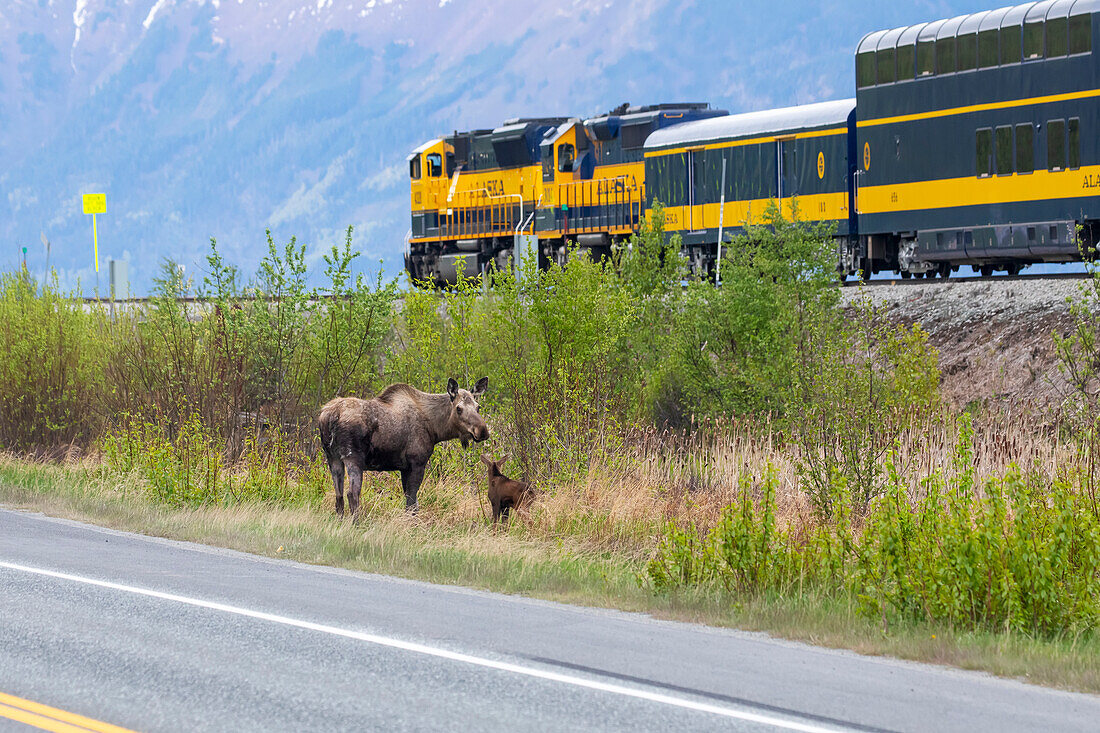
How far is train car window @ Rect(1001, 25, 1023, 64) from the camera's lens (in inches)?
987

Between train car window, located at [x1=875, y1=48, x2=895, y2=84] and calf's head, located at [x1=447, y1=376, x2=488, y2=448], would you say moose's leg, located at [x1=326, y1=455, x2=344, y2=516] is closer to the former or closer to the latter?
calf's head, located at [x1=447, y1=376, x2=488, y2=448]

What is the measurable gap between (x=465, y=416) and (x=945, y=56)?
54.0ft

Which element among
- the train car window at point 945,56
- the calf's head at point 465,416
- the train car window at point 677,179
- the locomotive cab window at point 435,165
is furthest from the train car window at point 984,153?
the locomotive cab window at point 435,165

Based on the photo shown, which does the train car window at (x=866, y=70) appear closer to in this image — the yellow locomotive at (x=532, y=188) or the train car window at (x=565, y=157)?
the yellow locomotive at (x=532, y=188)

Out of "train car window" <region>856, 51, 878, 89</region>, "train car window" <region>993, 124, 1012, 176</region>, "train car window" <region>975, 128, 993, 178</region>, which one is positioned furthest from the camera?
"train car window" <region>856, 51, 878, 89</region>

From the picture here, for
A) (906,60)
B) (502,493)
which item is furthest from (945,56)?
(502,493)

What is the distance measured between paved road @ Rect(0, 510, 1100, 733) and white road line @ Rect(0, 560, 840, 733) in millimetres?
18

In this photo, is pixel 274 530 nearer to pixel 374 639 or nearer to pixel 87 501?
pixel 87 501

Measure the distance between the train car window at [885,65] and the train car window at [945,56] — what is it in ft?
3.71

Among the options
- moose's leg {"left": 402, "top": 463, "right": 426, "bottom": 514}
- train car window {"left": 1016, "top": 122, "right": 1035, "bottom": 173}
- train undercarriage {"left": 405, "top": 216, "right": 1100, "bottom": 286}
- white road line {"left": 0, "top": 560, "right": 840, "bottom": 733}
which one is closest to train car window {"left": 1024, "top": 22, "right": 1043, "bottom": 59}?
train car window {"left": 1016, "top": 122, "right": 1035, "bottom": 173}

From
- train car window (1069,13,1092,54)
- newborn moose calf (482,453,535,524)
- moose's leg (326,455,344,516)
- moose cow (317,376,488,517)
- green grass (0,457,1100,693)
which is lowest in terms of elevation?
green grass (0,457,1100,693)

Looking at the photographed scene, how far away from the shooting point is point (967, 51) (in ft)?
85.4

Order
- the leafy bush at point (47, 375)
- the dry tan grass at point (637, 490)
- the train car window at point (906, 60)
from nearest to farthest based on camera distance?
the dry tan grass at point (637, 490) → the leafy bush at point (47, 375) → the train car window at point (906, 60)

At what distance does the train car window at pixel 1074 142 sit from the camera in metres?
24.0
